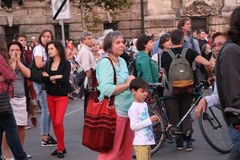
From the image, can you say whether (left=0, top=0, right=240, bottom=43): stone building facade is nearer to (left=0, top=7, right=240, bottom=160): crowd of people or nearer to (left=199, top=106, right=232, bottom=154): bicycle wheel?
(left=0, top=7, right=240, bottom=160): crowd of people

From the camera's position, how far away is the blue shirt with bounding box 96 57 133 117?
6035 mm

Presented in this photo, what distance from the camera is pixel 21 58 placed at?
27.6 feet

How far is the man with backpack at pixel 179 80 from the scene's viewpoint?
8250 millimetres

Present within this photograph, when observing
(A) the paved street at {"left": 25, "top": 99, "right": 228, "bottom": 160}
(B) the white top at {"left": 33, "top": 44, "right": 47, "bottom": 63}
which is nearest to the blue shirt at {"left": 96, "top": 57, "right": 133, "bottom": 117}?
(A) the paved street at {"left": 25, "top": 99, "right": 228, "bottom": 160}

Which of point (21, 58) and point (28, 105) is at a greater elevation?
point (21, 58)

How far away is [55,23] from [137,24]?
5096 mm

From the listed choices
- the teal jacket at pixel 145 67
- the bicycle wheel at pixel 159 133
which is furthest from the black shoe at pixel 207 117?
the teal jacket at pixel 145 67

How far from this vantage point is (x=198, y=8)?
106ft

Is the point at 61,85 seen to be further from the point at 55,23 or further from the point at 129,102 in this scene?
the point at 55,23

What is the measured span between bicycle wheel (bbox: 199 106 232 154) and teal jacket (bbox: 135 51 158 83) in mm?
1109

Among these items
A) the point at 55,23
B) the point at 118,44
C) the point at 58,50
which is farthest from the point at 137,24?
the point at 118,44

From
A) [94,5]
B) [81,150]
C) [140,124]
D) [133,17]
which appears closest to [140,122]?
[140,124]

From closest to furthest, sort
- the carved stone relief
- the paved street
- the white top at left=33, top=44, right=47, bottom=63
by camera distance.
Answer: the paved street < the white top at left=33, top=44, right=47, bottom=63 < the carved stone relief

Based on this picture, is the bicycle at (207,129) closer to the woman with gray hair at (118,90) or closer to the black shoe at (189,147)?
the black shoe at (189,147)
